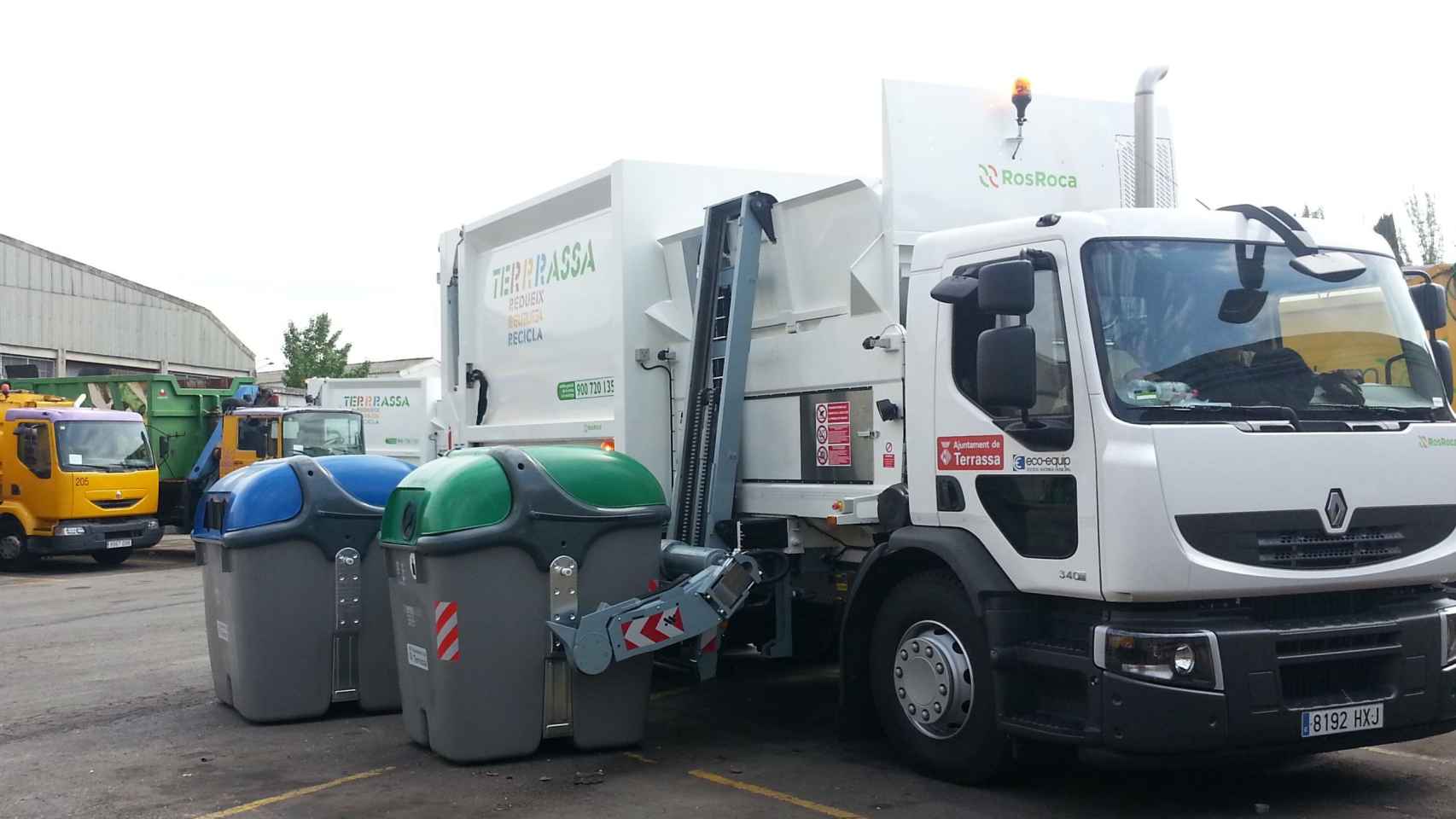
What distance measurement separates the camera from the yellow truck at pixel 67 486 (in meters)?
18.7

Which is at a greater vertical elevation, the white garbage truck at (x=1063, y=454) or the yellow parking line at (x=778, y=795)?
the white garbage truck at (x=1063, y=454)

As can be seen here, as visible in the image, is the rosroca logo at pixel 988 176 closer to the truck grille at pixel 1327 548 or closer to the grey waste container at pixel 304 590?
the truck grille at pixel 1327 548

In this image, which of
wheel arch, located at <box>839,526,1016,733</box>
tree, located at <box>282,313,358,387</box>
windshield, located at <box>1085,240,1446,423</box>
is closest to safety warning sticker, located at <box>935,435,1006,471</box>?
wheel arch, located at <box>839,526,1016,733</box>

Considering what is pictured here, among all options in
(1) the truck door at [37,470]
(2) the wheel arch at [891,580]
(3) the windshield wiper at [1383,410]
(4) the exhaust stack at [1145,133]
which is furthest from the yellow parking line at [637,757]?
(1) the truck door at [37,470]

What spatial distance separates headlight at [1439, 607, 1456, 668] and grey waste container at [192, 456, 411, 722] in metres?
5.63

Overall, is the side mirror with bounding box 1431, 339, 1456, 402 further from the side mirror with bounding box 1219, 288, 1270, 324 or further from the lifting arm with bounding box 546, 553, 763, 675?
the lifting arm with bounding box 546, 553, 763, 675

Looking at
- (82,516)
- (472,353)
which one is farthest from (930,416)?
(82,516)

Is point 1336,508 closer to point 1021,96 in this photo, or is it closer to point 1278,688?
point 1278,688

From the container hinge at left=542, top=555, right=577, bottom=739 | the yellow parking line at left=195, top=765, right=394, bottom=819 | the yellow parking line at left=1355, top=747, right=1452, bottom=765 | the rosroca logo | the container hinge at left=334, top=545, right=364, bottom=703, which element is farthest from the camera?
the container hinge at left=334, top=545, right=364, bottom=703

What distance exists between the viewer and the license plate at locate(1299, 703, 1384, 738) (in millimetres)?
5223

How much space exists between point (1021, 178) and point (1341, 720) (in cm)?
318

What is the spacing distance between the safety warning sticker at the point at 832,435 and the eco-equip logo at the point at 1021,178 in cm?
138

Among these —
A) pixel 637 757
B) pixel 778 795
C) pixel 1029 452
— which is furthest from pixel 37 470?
pixel 1029 452

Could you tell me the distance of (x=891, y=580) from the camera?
645 cm
